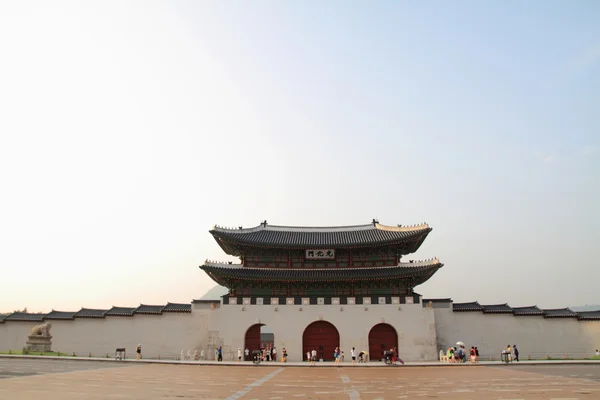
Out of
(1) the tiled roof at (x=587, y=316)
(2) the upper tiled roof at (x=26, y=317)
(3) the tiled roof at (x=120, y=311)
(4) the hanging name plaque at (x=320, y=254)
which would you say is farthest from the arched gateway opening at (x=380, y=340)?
(2) the upper tiled roof at (x=26, y=317)

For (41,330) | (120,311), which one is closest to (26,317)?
(41,330)

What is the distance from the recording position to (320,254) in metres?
39.3

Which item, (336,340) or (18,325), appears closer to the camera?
(336,340)

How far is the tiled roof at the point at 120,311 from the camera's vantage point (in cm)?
3806

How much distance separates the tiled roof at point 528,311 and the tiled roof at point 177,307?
28761 millimetres

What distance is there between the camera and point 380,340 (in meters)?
35.8

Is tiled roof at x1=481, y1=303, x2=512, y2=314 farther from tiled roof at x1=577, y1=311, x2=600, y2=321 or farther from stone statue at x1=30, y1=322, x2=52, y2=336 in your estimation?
stone statue at x1=30, y1=322, x2=52, y2=336

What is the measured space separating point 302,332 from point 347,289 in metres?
5.38

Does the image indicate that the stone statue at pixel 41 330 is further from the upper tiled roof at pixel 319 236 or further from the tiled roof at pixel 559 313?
the tiled roof at pixel 559 313

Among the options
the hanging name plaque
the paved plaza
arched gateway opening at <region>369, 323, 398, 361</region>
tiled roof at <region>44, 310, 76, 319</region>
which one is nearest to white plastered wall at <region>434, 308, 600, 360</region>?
arched gateway opening at <region>369, 323, 398, 361</region>

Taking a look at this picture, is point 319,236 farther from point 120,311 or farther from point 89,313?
point 89,313

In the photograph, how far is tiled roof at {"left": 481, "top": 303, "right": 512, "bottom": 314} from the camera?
36.4 meters

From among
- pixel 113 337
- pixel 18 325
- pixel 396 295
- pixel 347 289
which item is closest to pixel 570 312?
pixel 396 295

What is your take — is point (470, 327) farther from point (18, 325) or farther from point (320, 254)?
point (18, 325)
